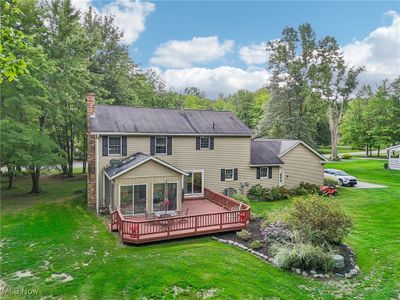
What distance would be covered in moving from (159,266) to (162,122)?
475 inches

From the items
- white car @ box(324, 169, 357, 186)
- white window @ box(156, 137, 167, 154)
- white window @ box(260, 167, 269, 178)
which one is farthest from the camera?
white car @ box(324, 169, 357, 186)

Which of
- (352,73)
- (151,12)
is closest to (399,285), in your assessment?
(151,12)

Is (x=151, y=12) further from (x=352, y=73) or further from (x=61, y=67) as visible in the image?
(x=352, y=73)

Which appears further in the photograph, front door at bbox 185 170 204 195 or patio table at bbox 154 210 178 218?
front door at bbox 185 170 204 195

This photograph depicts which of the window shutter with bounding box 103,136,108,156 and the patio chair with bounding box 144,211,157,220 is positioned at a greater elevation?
the window shutter with bounding box 103,136,108,156

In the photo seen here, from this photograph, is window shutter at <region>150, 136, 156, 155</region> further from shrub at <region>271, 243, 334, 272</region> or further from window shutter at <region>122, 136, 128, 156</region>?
shrub at <region>271, 243, 334, 272</region>

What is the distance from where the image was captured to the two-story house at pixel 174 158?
15.8m

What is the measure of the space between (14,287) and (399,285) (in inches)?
482

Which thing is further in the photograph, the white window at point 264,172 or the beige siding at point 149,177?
the white window at point 264,172

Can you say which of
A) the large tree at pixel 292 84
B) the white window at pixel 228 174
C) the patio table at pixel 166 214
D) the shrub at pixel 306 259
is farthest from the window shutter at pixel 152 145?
the large tree at pixel 292 84

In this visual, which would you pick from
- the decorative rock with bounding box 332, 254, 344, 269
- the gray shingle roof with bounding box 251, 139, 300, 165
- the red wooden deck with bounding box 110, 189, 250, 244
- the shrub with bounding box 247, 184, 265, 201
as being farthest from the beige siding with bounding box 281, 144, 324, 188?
the decorative rock with bounding box 332, 254, 344, 269

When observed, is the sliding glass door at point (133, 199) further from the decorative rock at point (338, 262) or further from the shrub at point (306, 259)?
the decorative rock at point (338, 262)

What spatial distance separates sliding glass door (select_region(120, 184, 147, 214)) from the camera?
1534cm

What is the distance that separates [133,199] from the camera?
1555cm
